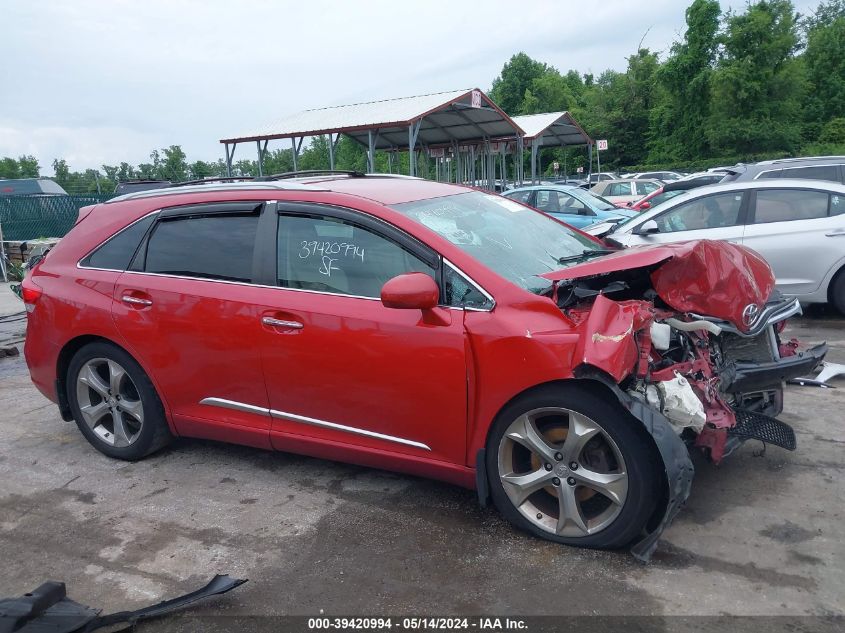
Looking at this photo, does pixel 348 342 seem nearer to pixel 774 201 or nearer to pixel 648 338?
pixel 648 338

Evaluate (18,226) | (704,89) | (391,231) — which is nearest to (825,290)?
(391,231)

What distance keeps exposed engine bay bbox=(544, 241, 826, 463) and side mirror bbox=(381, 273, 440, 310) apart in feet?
1.99

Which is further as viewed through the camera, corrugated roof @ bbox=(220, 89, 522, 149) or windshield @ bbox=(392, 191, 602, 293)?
corrugated roof @ bbox=(220, 89, 522, 149)

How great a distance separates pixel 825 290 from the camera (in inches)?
276

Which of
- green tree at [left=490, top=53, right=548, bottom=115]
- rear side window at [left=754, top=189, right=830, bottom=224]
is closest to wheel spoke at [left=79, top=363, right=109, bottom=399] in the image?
rear side window at [left=754, top=189, right=830, bottom=224]

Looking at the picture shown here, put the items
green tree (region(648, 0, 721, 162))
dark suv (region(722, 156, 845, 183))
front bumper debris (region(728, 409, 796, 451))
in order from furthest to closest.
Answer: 1. green tree (region(648, 0, 721, 162))
2. dark suv (region(722, 156, 845, 183))
3. front bumper debris (region(728, 409, 796, 451))

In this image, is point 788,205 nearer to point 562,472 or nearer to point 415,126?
point 562,472

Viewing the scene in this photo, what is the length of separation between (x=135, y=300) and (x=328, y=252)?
1314 millimetres

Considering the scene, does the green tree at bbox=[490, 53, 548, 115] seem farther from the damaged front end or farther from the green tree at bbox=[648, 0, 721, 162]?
the damaged front end

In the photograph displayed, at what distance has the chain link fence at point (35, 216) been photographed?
47.8 feet

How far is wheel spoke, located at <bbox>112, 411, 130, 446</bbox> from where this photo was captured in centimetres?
423

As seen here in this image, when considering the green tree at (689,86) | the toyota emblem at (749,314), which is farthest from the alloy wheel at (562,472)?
the green tree at (689,86)

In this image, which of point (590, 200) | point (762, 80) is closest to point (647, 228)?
point (590, 200)

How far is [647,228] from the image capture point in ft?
24.9
